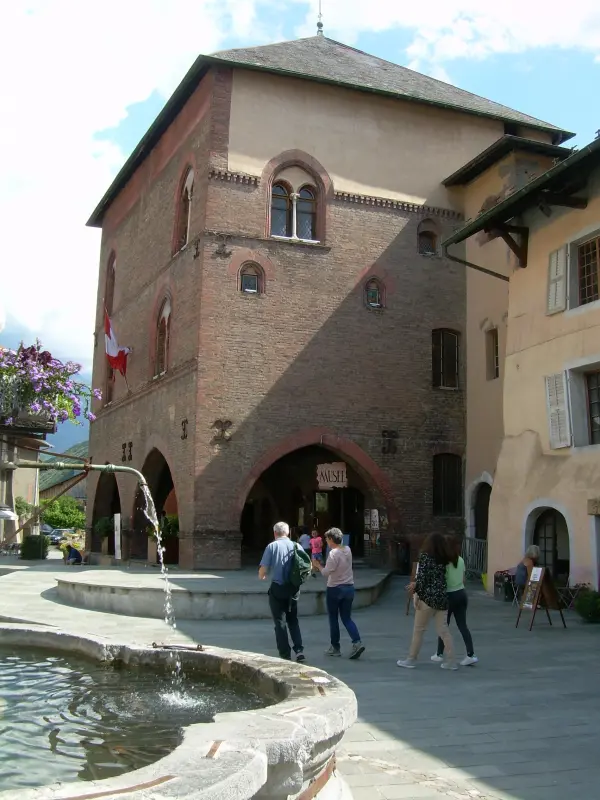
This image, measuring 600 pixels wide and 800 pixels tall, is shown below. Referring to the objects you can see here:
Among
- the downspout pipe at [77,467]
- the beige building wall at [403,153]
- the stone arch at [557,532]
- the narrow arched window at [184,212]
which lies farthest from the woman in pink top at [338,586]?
the narrow arched window at [184,212]

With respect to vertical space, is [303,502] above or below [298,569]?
above

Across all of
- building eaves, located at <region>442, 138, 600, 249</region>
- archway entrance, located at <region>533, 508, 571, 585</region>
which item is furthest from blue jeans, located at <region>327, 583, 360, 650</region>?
building eaves, located at <region>442, 138, 600, 249</region>

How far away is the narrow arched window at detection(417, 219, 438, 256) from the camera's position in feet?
80.2

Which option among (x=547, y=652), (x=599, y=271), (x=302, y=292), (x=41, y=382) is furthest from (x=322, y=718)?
(x=302, y=292)

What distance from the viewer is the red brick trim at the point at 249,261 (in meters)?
22.1

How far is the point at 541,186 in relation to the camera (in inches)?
615

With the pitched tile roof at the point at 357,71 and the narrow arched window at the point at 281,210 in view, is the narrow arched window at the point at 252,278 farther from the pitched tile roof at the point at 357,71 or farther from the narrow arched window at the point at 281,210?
the pitched tile roof at the point at 357,71

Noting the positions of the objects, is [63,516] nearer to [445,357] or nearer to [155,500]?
[155,500]

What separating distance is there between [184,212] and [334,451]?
8.59 meters

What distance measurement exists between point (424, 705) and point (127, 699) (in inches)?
104

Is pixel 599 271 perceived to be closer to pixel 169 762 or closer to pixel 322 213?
pixel 322 213

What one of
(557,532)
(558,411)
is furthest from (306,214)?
(557,532)

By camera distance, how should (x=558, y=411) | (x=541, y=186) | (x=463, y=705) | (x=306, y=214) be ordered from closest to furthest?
(x=463, y=705)
(x=558, y=411)
(x=541, y=186)
(x=306, y=214)

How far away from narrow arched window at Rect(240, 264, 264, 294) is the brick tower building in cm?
4
